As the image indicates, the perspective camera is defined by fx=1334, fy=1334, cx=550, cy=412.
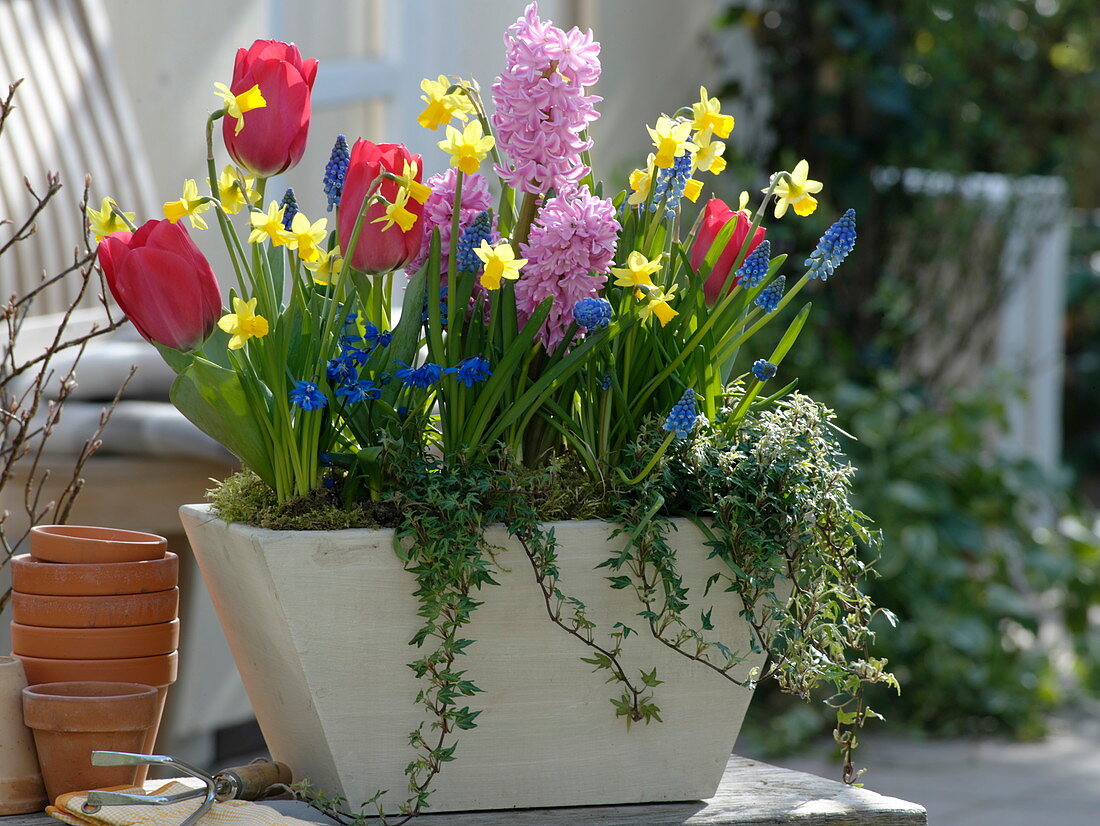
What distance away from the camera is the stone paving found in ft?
7.73

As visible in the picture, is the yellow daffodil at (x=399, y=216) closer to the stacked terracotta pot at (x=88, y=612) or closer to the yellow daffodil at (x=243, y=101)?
the yellow daffodil at (x=243, y=101)

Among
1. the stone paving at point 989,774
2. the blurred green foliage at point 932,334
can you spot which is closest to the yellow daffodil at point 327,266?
the stone paving at point 989,774

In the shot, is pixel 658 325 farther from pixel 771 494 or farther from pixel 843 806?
pixel 843 806

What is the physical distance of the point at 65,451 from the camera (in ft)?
5.09

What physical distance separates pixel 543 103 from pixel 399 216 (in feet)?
0.33

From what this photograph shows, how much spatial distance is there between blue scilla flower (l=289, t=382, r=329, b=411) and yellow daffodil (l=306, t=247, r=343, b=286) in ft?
0.27

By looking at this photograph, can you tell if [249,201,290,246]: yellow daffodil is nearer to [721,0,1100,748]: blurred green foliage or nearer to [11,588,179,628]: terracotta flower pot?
[11,588,179,628]: terracotta flower pot

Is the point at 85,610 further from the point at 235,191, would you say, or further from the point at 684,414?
the point at 684,414

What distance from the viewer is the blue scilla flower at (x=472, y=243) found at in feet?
2.51

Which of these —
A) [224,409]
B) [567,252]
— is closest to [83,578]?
[224,409]

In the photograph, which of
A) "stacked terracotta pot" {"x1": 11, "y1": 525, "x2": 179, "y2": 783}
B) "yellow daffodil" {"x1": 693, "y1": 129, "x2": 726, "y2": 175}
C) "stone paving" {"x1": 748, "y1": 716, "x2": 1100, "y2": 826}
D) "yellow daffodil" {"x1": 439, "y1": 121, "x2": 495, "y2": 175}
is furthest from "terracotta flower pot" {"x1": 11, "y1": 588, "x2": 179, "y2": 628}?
"stone paving" {"x1": 748, "y1": 716, "x2": 1100, "y2": 826}

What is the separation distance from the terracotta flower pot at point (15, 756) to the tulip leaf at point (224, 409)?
18cm

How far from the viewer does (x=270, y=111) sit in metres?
0.75

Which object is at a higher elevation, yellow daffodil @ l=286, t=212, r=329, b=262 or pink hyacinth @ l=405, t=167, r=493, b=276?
pink hyacinth @ l=405, t=167, r=493, b=276
